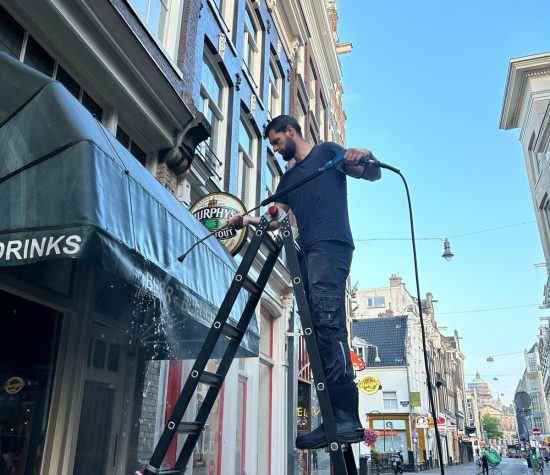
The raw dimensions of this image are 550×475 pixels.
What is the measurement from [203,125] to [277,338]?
5.95 meters

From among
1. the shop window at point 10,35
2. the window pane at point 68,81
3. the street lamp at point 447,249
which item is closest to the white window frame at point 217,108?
the window pane at point 68,81

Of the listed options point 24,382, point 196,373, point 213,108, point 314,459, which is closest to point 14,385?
point 24,382

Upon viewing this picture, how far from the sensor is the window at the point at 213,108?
852cm

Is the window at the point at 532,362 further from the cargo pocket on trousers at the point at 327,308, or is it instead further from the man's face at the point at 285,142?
the cargo pocket on trousers at the point at 327,308

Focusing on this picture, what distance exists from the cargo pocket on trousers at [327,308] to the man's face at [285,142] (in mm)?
1044

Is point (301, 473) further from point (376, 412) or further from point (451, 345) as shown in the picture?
point (451, 345)

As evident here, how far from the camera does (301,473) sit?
11.2 meters

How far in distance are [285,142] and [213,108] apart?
630 cm

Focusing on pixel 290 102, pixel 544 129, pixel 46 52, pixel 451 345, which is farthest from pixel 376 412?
pixel 46 52

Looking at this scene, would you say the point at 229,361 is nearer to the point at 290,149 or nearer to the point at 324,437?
the point at 324,437

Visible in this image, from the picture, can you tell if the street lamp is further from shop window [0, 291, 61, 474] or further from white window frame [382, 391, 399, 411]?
shop window [0, 291, 61, 474]

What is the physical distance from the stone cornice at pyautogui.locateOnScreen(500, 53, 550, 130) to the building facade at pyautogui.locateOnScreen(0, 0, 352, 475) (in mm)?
13846

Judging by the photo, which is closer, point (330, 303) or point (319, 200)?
point (330, 303)

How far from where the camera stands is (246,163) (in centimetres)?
1099
